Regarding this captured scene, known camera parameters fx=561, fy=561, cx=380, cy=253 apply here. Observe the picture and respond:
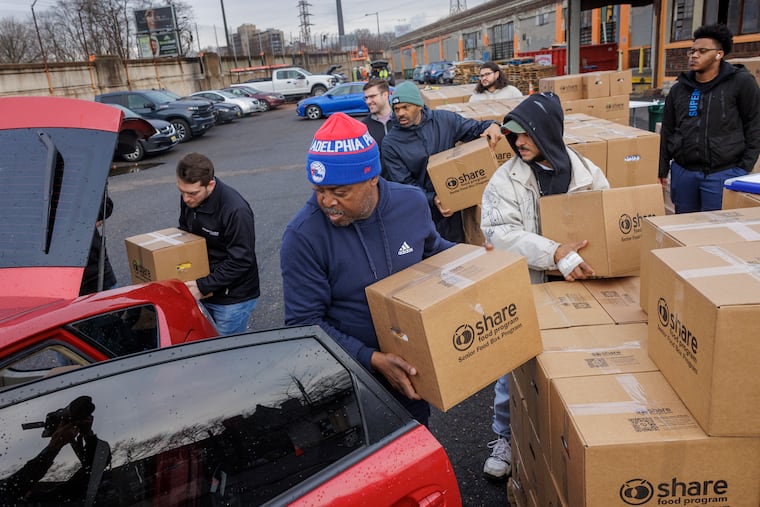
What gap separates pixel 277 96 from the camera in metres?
28.7

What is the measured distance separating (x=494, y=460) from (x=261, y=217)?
6.11m

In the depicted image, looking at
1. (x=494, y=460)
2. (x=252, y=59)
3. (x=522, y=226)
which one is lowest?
(x=494, y=460)

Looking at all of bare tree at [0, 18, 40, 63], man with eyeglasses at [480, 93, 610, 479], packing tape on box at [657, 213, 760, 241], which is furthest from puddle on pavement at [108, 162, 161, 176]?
bare tree at [0, 18, 40, 63]

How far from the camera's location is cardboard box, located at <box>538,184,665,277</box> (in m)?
2.38

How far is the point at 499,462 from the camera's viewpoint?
2.82 m

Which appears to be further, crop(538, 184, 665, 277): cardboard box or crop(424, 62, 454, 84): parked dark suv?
crop(424, 62, 454, 84): parked dark suv

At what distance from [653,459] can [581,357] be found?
17.5 inches

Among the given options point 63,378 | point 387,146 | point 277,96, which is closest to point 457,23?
point 277,96

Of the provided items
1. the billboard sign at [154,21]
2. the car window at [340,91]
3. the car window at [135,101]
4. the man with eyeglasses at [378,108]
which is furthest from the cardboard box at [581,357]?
the billboard sign at [154,21]

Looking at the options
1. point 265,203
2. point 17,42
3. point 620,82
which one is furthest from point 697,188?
point 17,42

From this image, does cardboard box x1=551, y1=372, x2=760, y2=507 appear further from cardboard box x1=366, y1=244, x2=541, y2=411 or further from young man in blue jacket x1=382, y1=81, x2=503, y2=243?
young man in blue jacket x1=382, y1=81, x2=503, y2=243

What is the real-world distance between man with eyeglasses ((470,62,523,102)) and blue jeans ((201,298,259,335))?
4072mm

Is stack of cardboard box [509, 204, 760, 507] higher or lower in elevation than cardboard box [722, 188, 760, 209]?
lower

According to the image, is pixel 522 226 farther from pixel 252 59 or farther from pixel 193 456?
pixel 252 59
